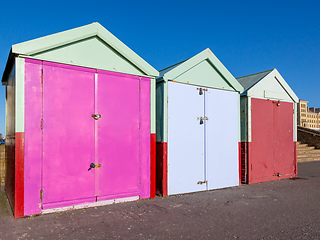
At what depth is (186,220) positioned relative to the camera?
3.99m

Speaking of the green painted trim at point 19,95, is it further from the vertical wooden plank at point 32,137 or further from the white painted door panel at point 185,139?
the white painted door panel at point 185,139

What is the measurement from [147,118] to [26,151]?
236cm

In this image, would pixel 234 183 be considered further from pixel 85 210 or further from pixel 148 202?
pixel 85 210

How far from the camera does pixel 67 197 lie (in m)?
4.43

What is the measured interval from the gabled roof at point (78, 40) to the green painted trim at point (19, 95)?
19cm

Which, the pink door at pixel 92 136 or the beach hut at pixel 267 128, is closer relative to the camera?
the pink door at pixel 92 136

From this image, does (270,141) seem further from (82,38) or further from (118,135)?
(82,38)

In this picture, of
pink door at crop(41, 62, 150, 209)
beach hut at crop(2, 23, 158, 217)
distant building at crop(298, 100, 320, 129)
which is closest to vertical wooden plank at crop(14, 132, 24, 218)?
beach hut at crop(2, 23, 158, 217)

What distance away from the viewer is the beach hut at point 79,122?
13.6 ft

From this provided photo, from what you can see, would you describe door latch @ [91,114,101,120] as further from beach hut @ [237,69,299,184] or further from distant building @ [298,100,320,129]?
distant building @ [298,100,320,129]

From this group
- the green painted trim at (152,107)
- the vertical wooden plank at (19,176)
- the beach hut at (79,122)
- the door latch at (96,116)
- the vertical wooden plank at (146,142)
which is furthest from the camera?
the green painted trim at (152,107)

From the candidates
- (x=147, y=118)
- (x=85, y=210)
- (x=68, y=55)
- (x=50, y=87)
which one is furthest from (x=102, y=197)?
(x=68, y=55)

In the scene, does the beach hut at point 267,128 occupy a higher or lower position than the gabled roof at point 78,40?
lower

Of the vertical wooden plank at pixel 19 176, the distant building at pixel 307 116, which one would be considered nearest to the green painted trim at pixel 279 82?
the vertical wooden plank at pixel 19 176
